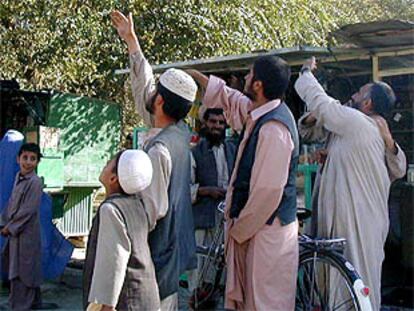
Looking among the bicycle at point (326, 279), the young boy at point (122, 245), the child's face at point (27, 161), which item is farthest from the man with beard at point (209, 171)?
the young boy at point (122, 245)

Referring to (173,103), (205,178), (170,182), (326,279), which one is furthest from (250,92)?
(205,178)

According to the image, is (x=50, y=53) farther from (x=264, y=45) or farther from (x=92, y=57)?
(x=264, y=45)

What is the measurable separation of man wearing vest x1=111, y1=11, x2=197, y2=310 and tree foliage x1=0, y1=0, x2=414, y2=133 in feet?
19.3

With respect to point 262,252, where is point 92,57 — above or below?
above

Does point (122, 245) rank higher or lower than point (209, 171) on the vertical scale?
lower

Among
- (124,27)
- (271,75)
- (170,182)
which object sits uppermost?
(124,27)

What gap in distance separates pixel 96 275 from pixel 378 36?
3063mm

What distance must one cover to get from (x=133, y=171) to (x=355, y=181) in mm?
1569

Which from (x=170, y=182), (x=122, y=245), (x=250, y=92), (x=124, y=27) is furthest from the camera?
(x=124, y=27)

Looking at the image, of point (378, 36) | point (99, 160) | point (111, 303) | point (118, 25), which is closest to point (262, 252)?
point (111, 303)

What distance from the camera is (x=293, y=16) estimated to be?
9672 mm

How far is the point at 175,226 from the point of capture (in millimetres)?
2996

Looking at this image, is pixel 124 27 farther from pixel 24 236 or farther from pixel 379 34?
pixel 24 236

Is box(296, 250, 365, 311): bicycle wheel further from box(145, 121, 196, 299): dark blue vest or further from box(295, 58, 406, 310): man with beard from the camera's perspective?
box(145, 121, 196, 299): dark blue vest
